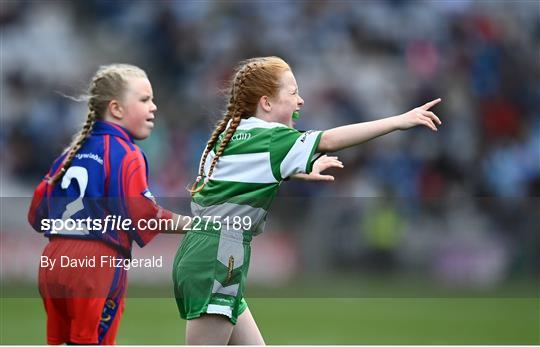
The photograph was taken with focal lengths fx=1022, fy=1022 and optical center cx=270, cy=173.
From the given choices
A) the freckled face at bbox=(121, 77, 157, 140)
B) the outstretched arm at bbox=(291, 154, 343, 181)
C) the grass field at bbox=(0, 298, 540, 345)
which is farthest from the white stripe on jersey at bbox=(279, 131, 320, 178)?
the grass field at bbox=(0, 298, 540, 345)

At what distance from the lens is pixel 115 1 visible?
1495 centimetres

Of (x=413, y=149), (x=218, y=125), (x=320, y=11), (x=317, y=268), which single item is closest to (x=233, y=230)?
(x=218, y=125)

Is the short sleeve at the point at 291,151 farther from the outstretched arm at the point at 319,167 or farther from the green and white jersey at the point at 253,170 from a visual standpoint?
the outstretched arm at the point at 319,167

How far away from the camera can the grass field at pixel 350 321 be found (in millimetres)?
9039

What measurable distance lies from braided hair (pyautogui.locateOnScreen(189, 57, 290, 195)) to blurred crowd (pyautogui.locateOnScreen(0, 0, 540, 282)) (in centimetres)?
729

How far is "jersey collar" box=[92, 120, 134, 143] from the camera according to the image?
534 centimetres

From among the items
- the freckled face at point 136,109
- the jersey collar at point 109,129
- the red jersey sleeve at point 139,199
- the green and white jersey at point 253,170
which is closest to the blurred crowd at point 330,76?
the freckled face at point 136,109

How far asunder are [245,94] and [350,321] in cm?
586

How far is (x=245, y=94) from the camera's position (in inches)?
191

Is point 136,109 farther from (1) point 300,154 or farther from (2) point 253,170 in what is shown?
(1) point 300,154

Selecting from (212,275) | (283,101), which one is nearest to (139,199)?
(212,275)

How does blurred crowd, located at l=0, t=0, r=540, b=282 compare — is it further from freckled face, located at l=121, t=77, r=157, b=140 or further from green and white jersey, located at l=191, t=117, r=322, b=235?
green and white jersey, located at l=191, t=117, r=322, b=235

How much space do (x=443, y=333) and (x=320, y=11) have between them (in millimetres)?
6894

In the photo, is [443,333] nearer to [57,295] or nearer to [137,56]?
[57,295]
